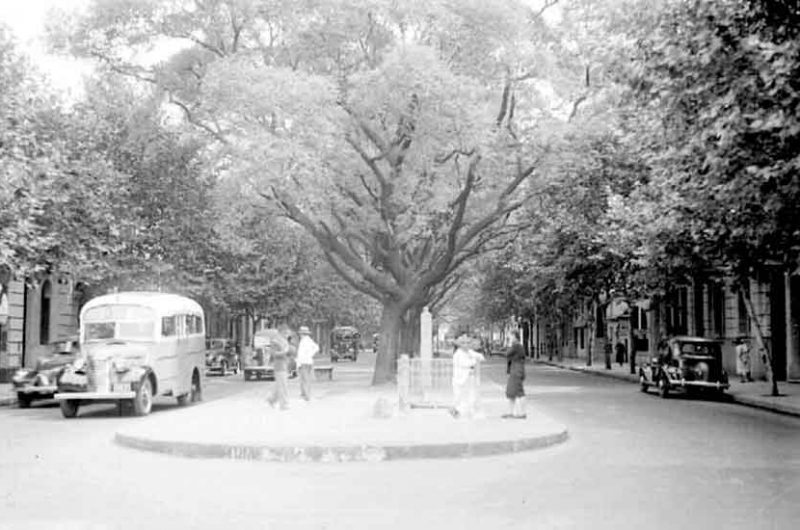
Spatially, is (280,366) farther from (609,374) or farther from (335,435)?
(609,374)

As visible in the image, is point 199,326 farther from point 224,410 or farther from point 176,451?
point 176,451

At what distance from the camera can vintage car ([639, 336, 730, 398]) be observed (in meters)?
28.4

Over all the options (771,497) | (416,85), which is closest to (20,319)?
(416,85)

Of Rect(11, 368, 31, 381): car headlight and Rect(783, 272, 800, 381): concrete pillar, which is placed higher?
Rect(783, 272, 800, 381): concrete pillar

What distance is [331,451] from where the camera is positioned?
13.9m

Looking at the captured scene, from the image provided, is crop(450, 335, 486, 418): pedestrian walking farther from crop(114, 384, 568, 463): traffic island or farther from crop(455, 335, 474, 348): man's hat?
crop(114, 384, 568, 463): traffic island

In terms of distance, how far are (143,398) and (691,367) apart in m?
15.2

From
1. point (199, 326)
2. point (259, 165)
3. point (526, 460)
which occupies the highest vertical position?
point (259, 165)

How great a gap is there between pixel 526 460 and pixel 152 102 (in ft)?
74.1

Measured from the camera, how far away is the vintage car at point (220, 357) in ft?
161

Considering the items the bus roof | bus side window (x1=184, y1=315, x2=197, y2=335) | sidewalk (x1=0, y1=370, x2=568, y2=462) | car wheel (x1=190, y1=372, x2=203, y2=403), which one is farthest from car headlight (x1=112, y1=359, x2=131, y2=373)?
car wheel (x1=190, y1=372, x2=203, y2=403)

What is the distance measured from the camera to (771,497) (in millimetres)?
10477

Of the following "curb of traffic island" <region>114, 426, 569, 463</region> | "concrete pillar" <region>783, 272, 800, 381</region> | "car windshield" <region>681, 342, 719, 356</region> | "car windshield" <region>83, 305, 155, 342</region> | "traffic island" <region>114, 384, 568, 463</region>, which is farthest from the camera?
"concrete pillar" <region>783, 272, 800, 381</region>

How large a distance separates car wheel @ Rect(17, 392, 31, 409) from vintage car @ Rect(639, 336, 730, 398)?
56.8 feet
